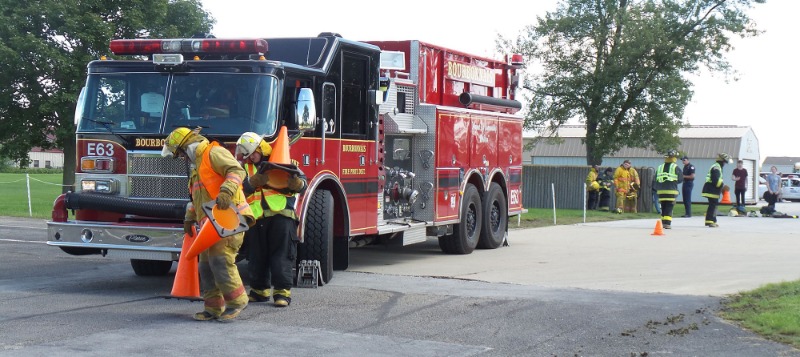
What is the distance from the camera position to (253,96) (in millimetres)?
10680

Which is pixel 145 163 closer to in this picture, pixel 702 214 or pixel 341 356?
pixel 341 356

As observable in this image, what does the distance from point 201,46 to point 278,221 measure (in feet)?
7.37

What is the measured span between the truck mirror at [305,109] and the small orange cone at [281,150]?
0.35 m

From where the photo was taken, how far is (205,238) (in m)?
8.88

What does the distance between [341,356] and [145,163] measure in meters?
4.22

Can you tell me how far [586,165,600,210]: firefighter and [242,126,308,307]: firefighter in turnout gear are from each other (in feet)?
67.3

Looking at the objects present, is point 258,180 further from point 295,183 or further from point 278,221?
point 278,221

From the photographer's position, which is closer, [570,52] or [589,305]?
[589,305]

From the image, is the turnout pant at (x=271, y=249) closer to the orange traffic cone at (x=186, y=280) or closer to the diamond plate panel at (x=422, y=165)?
the orange traffic cone at (x=186, y=280)

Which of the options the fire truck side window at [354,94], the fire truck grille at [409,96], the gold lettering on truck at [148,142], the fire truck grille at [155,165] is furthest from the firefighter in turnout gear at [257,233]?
the fire truck grille at [409,96]

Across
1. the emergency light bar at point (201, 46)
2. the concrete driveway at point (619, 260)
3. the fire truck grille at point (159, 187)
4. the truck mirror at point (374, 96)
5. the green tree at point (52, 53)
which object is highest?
the green tree at point (52, 53)

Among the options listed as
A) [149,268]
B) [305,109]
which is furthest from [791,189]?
[305,109]

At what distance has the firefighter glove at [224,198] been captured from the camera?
8.63 metres

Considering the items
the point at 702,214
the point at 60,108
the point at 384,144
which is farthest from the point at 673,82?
the point at 384,144
